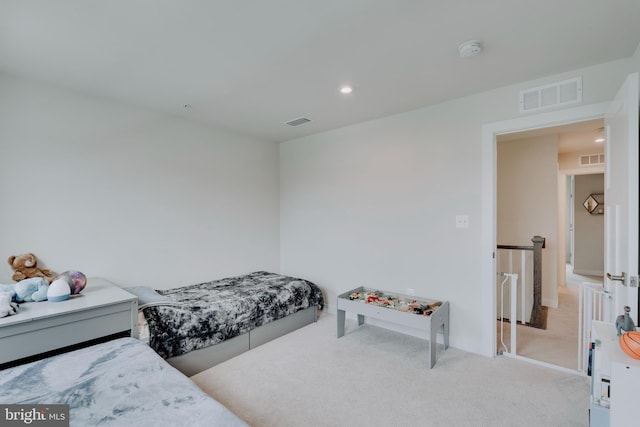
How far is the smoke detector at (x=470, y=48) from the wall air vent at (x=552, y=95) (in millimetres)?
863

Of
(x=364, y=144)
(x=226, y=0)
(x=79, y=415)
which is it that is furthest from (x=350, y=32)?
(x=79, y=415)

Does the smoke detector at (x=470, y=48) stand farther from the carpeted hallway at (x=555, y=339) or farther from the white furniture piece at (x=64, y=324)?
the white furniture piece at (x=64, y=324)

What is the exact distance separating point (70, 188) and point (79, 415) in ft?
7.05

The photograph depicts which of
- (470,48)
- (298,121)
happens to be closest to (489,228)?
(470,48)

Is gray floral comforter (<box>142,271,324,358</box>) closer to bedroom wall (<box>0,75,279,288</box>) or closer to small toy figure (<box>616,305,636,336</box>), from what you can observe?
bedroom wall (<box>0,75,279,288</box>)

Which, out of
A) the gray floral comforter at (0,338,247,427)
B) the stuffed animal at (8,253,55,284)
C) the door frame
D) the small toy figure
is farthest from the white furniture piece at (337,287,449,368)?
the stuffed animal at (8,253,55,284)

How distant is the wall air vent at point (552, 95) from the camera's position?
7.57 feet

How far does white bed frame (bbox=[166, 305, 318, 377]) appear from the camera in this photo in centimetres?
245

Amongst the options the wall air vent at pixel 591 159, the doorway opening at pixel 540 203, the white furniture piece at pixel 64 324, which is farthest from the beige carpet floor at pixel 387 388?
the wall air vent at pixel 591 159

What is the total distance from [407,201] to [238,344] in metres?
2.27

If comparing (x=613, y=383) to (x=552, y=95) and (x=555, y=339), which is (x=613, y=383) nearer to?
(x=552, y=95)

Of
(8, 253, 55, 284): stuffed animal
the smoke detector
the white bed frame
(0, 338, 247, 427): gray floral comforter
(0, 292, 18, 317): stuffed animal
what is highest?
the smoke detector

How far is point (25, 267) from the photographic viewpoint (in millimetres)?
2350

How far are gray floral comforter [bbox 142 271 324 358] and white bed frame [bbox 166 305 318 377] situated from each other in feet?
0.20
